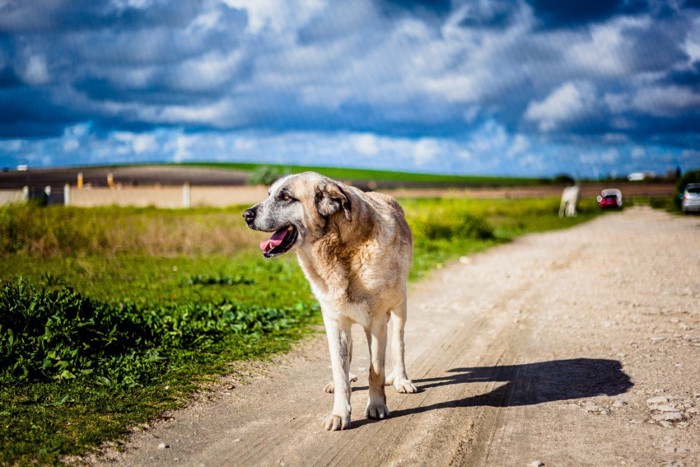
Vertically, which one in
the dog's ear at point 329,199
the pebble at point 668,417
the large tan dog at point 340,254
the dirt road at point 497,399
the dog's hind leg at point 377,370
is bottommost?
the dirt road at point 497,399

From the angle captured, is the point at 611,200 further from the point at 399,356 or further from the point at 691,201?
the point at 399,356

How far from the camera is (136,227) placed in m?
20.0

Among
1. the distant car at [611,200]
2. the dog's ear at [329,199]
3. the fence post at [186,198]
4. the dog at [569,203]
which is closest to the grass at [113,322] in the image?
the dog's ear at [329,199]

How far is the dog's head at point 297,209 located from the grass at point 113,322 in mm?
2242

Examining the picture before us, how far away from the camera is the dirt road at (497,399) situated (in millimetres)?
4660

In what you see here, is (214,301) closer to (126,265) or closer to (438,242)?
(126,265)

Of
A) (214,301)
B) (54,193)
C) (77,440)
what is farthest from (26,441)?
(54,193)

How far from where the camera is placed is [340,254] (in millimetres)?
5199

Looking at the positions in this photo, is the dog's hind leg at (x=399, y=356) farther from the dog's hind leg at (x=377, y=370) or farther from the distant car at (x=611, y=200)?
the distant car at (x=611, y=200)

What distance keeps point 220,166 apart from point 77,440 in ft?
422

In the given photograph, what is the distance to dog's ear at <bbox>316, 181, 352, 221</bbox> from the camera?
5.00 metres

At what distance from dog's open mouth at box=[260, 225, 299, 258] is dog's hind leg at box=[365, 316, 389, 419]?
1136 millimetres

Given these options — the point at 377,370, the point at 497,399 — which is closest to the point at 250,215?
the point at 377,370

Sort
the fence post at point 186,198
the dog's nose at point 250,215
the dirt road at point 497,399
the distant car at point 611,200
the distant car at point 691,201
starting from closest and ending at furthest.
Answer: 1. the dirt road at point 497,399
2. the dog's nose at point 250,215
3. the distant car at point 691,201
4. the distant car at point 611,200
5. the fence post at point 186,198
